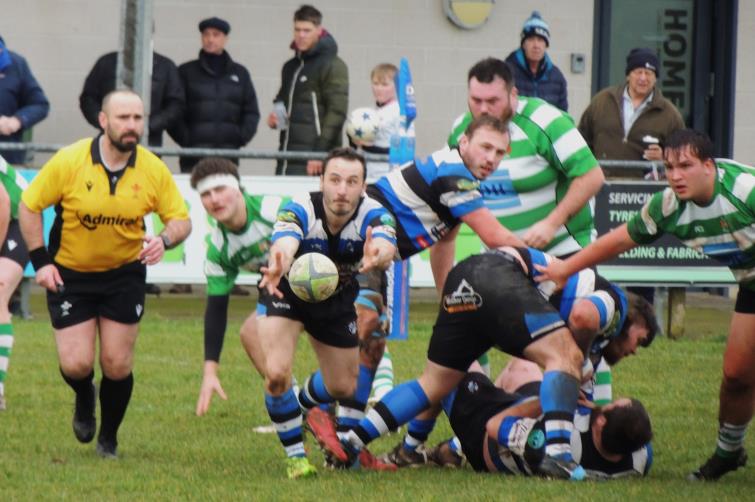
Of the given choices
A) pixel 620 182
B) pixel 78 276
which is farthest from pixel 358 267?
pixel 620 182

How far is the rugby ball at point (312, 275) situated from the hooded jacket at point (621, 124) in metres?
7.50

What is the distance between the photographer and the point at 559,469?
8062mm

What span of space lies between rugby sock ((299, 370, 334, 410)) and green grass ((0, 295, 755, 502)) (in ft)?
1.00

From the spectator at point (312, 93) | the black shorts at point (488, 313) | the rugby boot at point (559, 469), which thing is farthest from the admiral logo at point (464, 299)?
the spectator at point (312, 93)

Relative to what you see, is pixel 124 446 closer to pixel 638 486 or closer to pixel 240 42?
pixel 638 486

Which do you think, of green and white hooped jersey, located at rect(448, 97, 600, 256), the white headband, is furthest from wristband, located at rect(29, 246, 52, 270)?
green and white hooped jersey, located at rect(448, 97, 600, 256)

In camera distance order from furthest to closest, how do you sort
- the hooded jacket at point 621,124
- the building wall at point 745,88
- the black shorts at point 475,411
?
the building wall at point 745,88 < the hooded jacket at point 621,124 < the black shorts at point 475,411

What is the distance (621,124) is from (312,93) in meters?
2.80

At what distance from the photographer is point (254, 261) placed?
939cm

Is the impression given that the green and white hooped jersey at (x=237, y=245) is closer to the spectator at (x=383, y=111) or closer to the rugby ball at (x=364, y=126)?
the spectator at (x=383, y=111)

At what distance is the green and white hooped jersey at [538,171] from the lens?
940cm

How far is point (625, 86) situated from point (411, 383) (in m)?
7.30

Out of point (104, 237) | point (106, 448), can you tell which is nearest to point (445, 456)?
point (106, 448)

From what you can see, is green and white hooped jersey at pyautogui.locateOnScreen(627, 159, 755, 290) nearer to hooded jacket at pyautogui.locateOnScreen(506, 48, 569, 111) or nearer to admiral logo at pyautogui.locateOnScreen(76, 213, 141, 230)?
admiral logo at pyautogui.locateOnScreen(76, 213, 141, 230)
